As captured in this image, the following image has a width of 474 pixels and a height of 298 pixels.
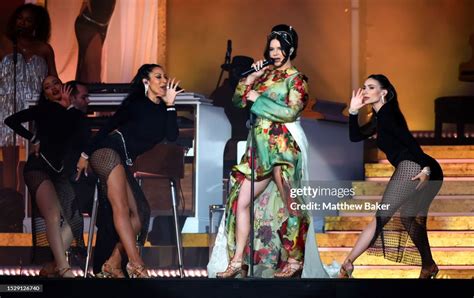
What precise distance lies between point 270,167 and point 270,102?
0.40 metres

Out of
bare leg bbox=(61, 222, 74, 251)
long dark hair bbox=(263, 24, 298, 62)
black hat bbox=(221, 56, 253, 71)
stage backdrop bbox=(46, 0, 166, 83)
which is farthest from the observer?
stage backdrop bbox=(46, 0, 166, 83)

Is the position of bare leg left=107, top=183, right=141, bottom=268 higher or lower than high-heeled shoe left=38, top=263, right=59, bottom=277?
higher

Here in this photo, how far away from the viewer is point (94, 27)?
9.42m

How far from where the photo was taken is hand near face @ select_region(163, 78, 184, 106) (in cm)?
894

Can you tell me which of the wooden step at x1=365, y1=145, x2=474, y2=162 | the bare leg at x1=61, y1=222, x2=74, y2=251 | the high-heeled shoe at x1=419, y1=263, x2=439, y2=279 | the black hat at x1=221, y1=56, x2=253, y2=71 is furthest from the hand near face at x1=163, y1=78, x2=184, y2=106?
the high-heeled shoe at x1=419, y1=263, x2=439, y2=279

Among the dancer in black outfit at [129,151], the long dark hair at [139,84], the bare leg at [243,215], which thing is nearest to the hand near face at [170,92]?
the dancer in black outfit at [129,151]

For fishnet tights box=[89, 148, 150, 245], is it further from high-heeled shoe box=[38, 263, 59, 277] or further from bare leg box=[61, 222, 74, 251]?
high-heeled shoe box=[38, 263, 59, 277]

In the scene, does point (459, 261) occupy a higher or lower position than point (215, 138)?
lower

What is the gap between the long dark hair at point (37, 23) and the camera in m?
9.31

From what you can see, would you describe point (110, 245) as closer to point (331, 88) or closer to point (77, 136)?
point (77, 136)

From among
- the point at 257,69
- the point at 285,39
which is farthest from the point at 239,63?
the point at 257,69

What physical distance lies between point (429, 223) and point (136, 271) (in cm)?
185

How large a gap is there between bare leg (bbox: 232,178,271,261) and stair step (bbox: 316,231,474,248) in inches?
18.6

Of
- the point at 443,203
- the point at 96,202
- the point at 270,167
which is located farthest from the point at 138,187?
the point at 443,203
